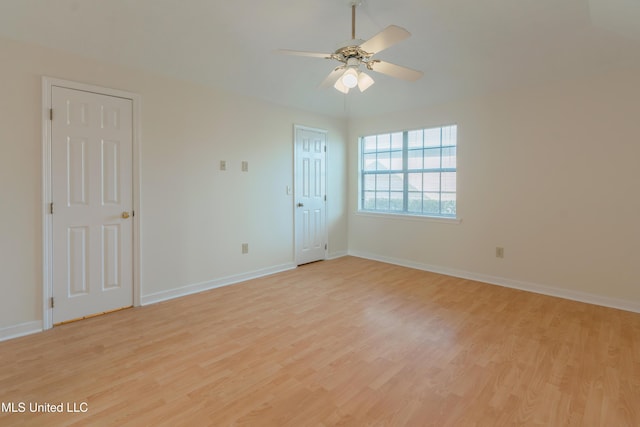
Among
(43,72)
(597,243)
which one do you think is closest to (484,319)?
(597,243)

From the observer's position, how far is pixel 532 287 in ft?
12.6

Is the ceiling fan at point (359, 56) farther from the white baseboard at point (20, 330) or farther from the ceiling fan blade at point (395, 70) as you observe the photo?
the white baseboard at point (20, 330)

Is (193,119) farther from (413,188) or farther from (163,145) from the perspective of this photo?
(413,188)

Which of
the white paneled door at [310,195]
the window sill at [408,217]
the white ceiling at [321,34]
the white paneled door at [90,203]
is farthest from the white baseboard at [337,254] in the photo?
the white paneled door at [90,203]

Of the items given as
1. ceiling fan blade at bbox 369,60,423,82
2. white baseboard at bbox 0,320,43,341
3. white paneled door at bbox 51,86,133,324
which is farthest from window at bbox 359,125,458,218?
white baseboard at bbox 0,320,43,341

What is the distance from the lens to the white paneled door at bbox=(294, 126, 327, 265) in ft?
16.1

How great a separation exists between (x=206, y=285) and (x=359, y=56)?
119 inches

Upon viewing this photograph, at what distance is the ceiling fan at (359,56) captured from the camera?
205 cm

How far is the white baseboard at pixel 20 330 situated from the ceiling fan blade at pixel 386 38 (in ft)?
11.5

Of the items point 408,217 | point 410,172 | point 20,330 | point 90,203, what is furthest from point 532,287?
point 20,330

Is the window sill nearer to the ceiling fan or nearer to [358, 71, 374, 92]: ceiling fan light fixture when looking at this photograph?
the ceiling fan

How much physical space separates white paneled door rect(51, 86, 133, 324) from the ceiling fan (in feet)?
6.44

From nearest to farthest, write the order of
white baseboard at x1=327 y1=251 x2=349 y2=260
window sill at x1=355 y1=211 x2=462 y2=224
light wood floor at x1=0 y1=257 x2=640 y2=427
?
light wood floor at x1=0 y1=257 x2=640 y2=427, window sill at x1=355 y1=211 x2=462 y2=224, white baseboard at x1=327 y1=251 x2=349 y2=260

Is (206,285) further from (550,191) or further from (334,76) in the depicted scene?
(550,191)
